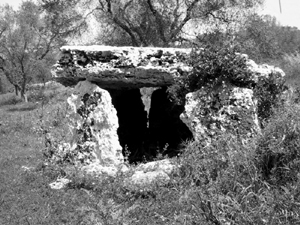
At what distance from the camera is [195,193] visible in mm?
5707

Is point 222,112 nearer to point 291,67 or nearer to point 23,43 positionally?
point 291,67

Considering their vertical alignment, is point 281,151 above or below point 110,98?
below

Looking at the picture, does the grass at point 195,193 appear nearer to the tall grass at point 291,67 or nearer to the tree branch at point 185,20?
the tall grass at point 291,67

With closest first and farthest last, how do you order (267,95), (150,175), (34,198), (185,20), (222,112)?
1. (34,198)
2. (150,175)
3. (222,112)
4. (267,95)
5. (185,20)

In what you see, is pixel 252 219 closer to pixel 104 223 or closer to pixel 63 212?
pixel 104 223

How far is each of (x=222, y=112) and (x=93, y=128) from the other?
274 cm

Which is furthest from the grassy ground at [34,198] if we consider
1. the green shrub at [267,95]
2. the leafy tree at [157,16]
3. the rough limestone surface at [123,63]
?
the leafy tree at [157,16]

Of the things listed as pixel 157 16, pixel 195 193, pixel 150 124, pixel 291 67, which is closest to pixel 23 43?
pixel 157 16

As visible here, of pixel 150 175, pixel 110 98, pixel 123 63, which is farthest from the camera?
pixel 110 98

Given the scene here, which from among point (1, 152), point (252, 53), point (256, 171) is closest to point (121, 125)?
point (1, 152)

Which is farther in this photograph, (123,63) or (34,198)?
(123,63)

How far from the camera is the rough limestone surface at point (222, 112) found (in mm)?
7535

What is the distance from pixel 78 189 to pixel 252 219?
358 cm

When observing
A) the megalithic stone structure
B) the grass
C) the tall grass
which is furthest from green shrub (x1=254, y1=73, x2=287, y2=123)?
the tall grass
